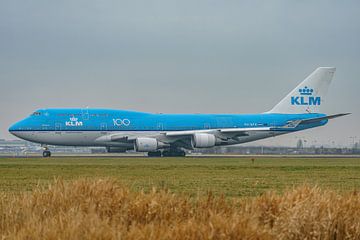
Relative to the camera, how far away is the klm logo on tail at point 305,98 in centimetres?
7200

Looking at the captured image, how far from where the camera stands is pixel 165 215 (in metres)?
12.8

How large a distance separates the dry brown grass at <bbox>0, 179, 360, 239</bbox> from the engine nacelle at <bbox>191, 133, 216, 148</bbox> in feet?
161

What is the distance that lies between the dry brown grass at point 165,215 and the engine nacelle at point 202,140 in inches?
1935

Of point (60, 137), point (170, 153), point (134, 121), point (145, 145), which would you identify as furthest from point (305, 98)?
point (60, 137)

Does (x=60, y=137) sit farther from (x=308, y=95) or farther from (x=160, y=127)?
(x=308, y=95)

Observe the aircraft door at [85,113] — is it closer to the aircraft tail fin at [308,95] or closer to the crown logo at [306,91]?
the aircraft tail fin at [308,95]

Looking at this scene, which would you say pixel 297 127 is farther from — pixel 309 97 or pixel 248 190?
pixel 248 190

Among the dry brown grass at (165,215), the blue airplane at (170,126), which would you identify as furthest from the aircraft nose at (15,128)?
the dry brown grass at (165,215)

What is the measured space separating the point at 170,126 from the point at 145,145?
4.20 m

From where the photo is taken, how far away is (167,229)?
1110 centimetres

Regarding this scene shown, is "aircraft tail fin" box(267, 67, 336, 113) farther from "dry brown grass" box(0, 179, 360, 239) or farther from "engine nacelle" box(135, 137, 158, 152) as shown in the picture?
"dry brown grass" box(0, 179, 360, 239)

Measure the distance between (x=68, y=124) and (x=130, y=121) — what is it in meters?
5.75

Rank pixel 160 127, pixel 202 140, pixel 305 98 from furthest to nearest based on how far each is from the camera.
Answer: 1. pixel 305 98
2. pixel 160 127
3. pixel 202 140

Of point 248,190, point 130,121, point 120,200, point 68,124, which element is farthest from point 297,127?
point 120,200
